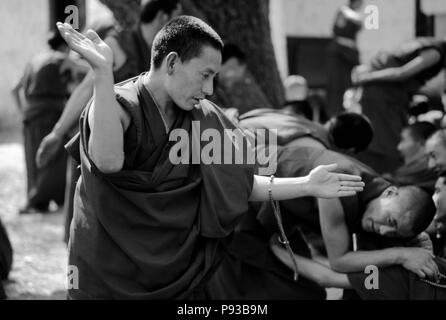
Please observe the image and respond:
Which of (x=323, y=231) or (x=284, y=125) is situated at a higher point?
(x=284, y=125)

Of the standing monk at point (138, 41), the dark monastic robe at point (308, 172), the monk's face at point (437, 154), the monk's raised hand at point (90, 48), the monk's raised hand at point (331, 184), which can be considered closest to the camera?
the monk's raised hand at point (90, 48)

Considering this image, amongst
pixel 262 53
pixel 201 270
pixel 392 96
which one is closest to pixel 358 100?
pixel 392 96

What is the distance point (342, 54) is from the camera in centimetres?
938

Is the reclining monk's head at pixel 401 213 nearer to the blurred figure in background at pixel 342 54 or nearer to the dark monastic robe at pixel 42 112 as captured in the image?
the dark monastic robe at pixel 42 112

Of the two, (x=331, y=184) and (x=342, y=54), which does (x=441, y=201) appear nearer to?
(x=331, y=184)

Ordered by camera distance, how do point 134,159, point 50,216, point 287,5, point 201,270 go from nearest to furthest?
point 134,159
point 201,270
point 50,216
point 287,5

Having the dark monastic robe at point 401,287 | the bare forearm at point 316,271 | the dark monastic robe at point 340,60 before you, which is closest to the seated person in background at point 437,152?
the dark monastic robe at point 401,287

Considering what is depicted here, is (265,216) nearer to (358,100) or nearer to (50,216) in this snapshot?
(358,100)

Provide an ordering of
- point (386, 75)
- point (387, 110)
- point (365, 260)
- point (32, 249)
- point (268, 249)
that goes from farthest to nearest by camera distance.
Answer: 1. point (387, 110)
2. point (386, 75)
3. point (32, 249)
4. point (268, 249)
5. point (365, 260)

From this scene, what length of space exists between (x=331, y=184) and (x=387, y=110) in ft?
10.4

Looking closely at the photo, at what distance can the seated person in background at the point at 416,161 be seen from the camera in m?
4.78

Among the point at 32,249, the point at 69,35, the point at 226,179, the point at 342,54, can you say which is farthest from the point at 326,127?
the point at 342,54

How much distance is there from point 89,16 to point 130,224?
7.21 meters

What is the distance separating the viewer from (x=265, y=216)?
13.3 feet
